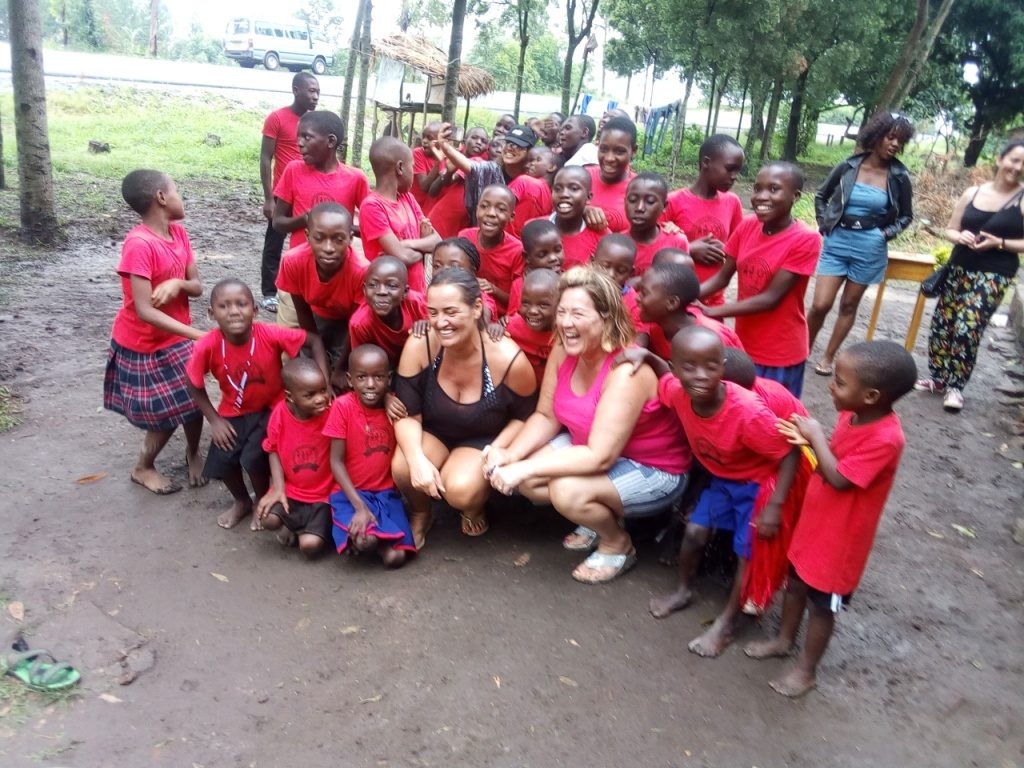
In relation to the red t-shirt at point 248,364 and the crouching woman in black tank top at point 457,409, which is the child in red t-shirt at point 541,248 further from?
the red t-shirt at point 248,364

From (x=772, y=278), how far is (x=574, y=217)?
1.08m

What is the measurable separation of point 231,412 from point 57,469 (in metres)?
1.02

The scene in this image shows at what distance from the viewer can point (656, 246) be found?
411 cm

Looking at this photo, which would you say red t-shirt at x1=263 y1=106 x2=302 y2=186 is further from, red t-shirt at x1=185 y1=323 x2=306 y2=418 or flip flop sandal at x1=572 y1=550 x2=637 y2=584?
flip flop sandal at x1=572 y1=550 x2=637 y2=584

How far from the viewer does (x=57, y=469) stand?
13.1ft

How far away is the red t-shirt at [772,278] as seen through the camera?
384cm

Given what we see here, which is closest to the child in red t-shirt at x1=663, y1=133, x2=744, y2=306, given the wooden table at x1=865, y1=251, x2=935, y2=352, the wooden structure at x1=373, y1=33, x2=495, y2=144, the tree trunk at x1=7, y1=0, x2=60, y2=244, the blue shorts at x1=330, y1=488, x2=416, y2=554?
the blue shorts at x1=330, y1=488, x2=416, y2=554

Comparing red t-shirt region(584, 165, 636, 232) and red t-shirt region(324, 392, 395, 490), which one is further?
red t-shirt region(584, 165, 636, 232)

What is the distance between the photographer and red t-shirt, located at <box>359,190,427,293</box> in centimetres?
418

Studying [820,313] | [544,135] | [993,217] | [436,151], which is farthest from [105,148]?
[993,217]

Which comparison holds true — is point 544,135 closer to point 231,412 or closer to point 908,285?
point 231,412

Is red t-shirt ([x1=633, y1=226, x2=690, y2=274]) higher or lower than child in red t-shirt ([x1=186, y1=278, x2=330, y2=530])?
higher

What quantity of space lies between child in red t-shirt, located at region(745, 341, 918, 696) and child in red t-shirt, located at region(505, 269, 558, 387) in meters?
1.21

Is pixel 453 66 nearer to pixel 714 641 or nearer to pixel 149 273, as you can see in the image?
pixel 149 273
